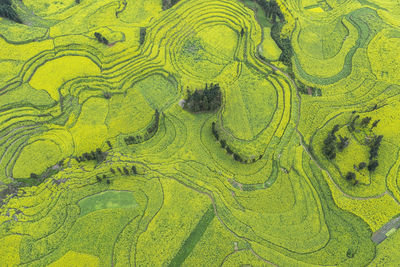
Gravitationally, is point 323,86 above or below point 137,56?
below

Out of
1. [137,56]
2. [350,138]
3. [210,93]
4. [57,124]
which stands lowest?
[350,138]

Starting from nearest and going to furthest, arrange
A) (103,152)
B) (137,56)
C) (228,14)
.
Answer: (103,152)
(137,56)
(228,14)

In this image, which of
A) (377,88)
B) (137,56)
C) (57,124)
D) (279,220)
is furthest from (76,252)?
(377,88)

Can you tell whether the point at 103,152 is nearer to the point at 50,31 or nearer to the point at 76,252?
the point at 76,252

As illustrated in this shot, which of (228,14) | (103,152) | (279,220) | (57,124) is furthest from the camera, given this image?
(228,14)

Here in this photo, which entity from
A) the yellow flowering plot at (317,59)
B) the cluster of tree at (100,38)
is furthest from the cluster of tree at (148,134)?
the yellow flowering plot at (317,59)

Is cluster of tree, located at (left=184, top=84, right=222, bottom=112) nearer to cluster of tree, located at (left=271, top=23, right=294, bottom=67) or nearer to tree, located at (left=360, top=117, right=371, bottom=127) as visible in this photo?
cluster of tree, located at (left=271, top=23, right=294, bottom=67)
